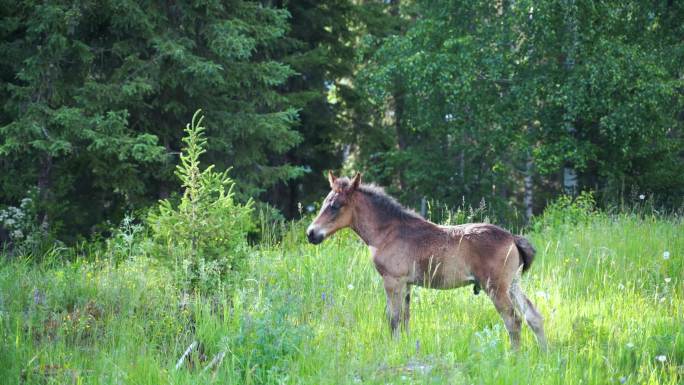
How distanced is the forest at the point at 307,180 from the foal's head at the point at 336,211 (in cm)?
68

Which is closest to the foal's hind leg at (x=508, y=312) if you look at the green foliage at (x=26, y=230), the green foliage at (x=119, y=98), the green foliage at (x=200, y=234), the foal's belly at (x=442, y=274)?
the foal's belly at (x=442, y=274)

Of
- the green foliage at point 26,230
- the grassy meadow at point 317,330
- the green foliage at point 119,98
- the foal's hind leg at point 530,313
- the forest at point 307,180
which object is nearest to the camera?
the grassy meadow at point 317,330

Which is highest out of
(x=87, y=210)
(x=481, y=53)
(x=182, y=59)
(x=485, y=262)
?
(x=481, y=53)

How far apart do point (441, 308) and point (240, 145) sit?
8.48 meters

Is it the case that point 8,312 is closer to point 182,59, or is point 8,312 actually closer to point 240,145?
point 182,59

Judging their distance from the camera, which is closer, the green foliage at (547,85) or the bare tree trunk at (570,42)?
the green foliage at (547,85)

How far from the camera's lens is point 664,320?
675 centimetres

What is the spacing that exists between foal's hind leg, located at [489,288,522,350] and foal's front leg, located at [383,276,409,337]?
859mm

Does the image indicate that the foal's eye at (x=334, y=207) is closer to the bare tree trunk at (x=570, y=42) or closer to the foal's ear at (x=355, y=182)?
the foal's ear at (x=355, y=182)

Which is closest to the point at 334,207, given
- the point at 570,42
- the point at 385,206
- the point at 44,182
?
the point at 385,206

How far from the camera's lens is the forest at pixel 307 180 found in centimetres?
585

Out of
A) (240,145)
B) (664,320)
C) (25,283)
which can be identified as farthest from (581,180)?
(25,283)

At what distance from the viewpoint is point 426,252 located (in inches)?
274

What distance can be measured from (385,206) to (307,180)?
14.9 metres
